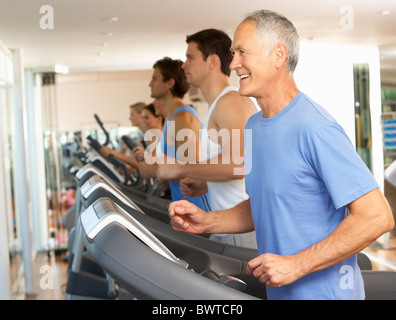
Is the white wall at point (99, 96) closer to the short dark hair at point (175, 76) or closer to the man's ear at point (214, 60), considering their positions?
the short dark hair at point (175, 76)

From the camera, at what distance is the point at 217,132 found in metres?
2.13

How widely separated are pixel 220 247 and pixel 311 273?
747 mm

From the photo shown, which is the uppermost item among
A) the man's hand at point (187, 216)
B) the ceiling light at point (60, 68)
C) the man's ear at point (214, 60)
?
the ceiling light at point (60, 68)

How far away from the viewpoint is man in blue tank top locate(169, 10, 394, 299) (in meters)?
1.16

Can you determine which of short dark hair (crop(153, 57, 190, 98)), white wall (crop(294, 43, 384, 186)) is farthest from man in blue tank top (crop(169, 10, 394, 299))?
white wall (crop(294, 43, 384, 186))

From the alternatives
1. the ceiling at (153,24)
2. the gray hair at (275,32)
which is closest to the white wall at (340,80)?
the ceiling at (153,24)

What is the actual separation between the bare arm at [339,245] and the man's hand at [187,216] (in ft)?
0.98

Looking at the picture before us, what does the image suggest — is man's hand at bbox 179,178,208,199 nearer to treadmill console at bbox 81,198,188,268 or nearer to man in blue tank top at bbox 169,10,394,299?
man in blue tank top at bbox 169,10,394,299

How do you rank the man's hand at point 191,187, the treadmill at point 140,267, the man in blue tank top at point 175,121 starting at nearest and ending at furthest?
the treadmill at point 140,267 → the man's hand at point 191,187 → the man in blue tank top at point 175,121

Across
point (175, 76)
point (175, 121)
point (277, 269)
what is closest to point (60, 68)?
point (175, 76)

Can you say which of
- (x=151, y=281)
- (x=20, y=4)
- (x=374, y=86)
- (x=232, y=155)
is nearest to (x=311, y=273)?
(x=151, y=281)

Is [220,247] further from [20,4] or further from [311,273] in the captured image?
[20,4]

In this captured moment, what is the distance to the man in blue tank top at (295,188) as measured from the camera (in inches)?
45.6
